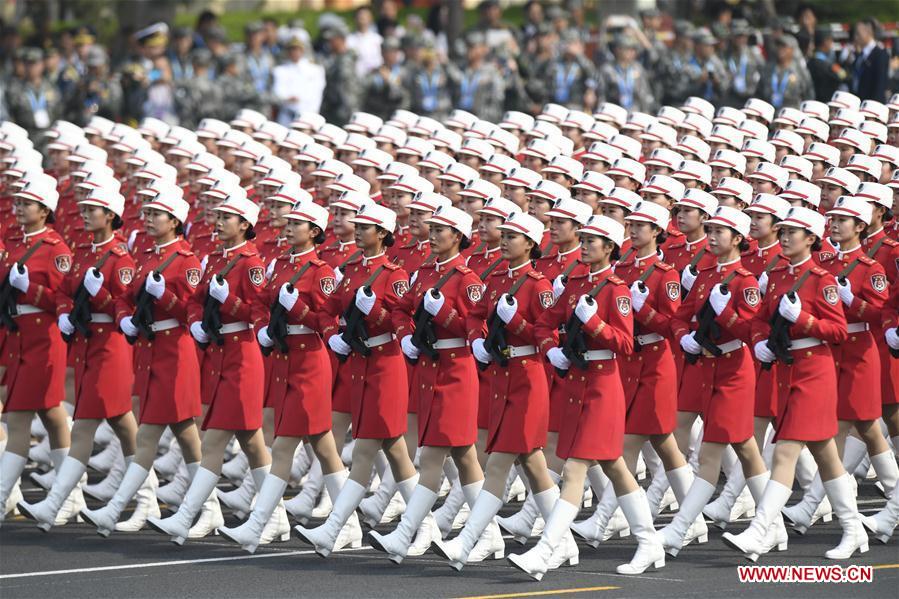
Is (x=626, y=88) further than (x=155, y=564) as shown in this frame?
Yes

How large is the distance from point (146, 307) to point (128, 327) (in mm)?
186

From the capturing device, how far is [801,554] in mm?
11953

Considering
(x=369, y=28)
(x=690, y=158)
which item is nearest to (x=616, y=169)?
(x=690, y=158)

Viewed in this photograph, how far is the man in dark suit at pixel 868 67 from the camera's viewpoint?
2002cm

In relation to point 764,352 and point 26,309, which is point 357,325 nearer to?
point 764,352

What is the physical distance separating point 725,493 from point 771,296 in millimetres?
1641

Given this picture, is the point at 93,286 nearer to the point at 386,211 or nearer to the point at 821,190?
the point at 386,211

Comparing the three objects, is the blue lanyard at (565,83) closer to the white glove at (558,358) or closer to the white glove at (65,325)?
the white glove at (65,325)

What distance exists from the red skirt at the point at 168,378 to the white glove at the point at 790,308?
3901 mm

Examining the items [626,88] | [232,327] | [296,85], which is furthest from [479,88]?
[232,327]

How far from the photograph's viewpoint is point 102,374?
13.1 metres

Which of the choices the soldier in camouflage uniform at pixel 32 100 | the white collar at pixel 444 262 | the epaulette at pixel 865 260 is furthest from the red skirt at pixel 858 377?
the soldier in camouflage uniform at pixel 32 100

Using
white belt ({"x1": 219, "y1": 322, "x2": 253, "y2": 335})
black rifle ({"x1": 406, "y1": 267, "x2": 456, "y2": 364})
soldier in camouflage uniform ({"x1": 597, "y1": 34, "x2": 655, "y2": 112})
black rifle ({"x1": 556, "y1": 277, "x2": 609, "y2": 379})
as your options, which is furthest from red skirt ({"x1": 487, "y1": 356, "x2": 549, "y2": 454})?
soldier in camouflage uniform ({"x1": 597, "y1": 34, "x2": 655, "y2": 112})

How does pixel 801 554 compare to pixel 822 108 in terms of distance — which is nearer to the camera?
pixel 801 554
